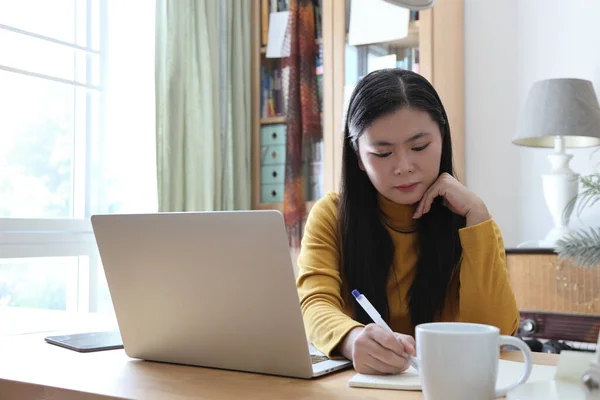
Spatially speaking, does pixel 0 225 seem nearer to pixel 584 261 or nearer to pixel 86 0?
pixel 86 0

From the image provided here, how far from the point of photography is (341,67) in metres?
2.98

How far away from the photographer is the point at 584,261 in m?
2.07

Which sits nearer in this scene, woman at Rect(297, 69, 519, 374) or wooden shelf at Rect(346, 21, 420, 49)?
woman at Rect(297, 69, 519, 374)

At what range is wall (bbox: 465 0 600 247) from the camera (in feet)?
8.90

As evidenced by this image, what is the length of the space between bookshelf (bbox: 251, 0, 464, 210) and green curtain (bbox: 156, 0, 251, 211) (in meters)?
0.06

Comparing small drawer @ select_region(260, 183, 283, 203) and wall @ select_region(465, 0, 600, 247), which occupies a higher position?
wall @ select_region(465, 0, 600, 247)

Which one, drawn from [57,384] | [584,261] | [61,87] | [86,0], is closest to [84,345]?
[57,384]

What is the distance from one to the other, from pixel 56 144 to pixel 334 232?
5.43ft

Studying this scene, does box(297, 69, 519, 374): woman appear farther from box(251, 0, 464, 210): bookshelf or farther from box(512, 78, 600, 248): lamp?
box(251, 0, 464, 210): bookshelf

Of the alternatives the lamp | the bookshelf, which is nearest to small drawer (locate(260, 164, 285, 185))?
the bookshelf

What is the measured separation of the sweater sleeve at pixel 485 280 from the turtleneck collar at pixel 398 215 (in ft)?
0.61

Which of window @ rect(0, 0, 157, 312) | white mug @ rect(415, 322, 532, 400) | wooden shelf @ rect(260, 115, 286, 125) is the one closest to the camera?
white mug @ rect(415, 322, 532, 400)

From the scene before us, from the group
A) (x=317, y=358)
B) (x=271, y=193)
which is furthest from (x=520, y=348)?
(x=271, y=193)

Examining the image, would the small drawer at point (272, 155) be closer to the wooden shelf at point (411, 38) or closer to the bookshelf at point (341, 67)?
the bookshelf at point (341, 67)
